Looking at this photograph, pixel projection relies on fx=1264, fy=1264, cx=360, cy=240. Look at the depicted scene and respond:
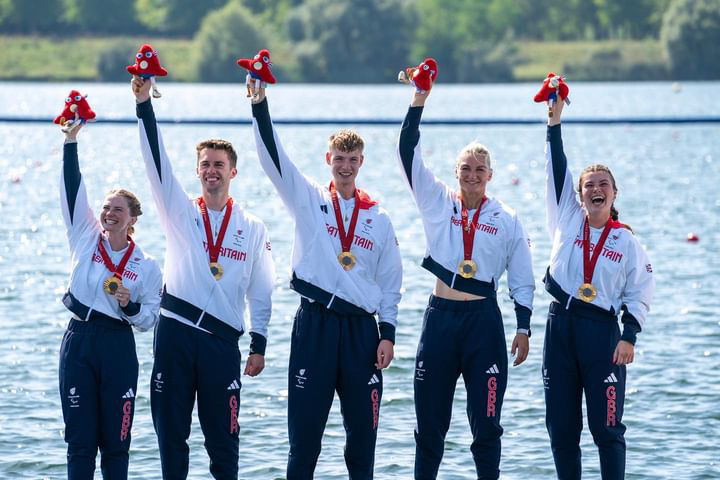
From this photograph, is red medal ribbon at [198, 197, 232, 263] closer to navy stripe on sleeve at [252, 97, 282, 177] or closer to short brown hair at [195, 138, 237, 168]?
short brown hair at [195, 138, 237, 168]

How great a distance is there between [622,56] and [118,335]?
122 metres

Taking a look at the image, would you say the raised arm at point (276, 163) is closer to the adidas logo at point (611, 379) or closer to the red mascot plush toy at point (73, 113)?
the red mascot plush toy at point (73, 113)

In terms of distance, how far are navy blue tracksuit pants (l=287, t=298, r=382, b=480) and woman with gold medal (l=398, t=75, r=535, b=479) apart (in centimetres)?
41

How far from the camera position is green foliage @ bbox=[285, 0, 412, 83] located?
4764 inches

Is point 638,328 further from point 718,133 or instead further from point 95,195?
point 718,133

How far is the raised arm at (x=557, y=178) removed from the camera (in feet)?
27.3

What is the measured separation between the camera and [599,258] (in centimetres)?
815

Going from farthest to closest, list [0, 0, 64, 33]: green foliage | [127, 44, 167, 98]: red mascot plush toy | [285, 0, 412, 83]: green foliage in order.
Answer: [0, 0, 64, 33]: green foliage < [285, 0, 412, 83]: green foliage < [127, 44, 167, 98]: red mascot plush toy

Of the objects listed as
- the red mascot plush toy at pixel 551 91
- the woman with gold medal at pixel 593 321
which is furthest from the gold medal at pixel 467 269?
the red mascot plush toy at pixel 551 91

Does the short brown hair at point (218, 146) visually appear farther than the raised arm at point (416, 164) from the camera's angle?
No

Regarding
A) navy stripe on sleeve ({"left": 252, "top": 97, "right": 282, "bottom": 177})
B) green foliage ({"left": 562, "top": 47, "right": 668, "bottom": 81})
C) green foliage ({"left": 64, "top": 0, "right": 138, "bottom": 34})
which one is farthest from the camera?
green foliage ({"left": 64, "top": 0, "right": 138, "bottom": 34})

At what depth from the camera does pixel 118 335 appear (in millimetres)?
7832

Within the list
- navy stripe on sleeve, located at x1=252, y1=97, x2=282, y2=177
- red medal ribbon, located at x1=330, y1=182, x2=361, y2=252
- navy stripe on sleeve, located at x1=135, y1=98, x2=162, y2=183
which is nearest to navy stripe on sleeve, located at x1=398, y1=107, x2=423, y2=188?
red medal ribbon, located at x1=330, y1=182, x2=361, y2=252

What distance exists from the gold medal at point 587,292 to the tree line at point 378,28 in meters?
111
